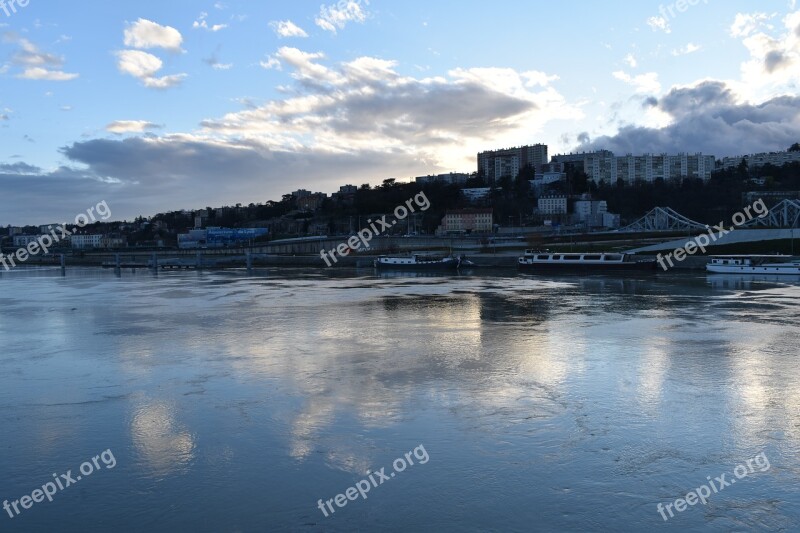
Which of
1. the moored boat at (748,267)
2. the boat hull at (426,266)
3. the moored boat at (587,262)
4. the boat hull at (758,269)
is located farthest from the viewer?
the boat hull at (426,266)

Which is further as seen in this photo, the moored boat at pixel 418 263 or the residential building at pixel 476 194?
the residential building at pixel 476 194

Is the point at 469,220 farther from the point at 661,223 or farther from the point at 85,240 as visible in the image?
the point at 85,240

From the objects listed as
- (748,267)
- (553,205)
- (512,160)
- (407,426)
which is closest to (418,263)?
(748,267)

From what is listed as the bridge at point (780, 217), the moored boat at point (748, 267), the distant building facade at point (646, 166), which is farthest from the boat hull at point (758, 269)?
the distant building facade at point (646, 166)

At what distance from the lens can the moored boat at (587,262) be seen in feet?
151

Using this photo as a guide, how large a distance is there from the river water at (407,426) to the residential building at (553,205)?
96.3 metres

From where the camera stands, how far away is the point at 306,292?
110 ft

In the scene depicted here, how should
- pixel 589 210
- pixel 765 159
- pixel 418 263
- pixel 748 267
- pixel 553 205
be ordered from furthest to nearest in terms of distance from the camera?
pixel 765 159 < pixel 553 205 < pixel 589 210 < pixel 418 263 < pixel 748 267

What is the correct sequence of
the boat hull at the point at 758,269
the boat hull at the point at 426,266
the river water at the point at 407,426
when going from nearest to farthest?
the river water at the point at 407,426
the boat hull at the point at 758,269
the boat hull at the point at 426,266

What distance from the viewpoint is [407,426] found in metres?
8.98

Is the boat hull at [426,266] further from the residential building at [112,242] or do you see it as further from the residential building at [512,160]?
the residential building at [512,160]

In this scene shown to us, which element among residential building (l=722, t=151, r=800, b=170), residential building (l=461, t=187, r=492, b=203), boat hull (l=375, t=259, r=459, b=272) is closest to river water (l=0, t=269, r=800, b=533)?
A: boat hull (l=375, t=259, r=459, b=272)

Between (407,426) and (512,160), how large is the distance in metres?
172

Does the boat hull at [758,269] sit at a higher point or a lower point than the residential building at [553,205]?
lower
